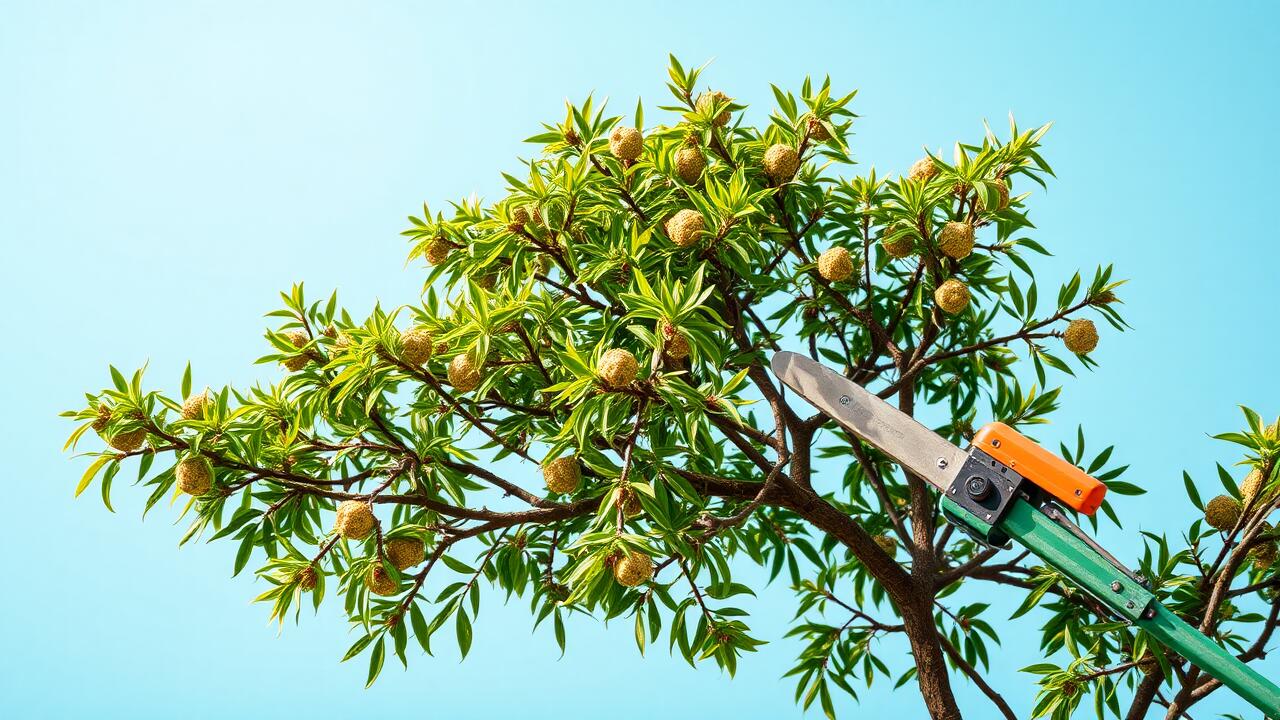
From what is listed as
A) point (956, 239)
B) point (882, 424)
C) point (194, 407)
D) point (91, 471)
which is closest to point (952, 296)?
point (956, 239)

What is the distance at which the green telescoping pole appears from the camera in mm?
2510

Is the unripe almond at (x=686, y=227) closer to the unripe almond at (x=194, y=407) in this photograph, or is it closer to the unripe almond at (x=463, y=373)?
the unripe almond at (x=463, y=373)

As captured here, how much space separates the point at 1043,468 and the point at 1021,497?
0.08 metres

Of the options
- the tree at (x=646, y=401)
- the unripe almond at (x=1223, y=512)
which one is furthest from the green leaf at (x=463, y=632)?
the unripe almond at (x=1223, y=512)

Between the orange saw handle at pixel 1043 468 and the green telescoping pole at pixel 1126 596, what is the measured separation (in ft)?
0.23

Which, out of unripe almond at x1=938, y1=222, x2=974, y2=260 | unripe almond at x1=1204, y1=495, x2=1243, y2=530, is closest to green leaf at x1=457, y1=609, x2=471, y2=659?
unripe almond at x1=938, y1=222, x2=974, y2=260

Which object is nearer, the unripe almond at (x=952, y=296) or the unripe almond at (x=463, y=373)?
the unripe almond at (x=463, y=373)

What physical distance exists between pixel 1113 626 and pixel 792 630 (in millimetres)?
1048

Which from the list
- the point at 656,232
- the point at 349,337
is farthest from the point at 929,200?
the point at 349,337

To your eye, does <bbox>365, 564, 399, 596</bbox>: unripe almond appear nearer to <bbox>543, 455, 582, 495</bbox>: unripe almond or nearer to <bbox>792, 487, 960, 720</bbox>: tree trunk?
<bbox>543, 455, 582, 495</bbox>: unripe almond

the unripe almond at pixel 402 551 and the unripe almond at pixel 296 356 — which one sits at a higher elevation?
the unripe almond at pixel 296 356

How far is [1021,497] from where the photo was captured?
8.60ft

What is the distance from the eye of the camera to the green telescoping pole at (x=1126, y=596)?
2510 mm

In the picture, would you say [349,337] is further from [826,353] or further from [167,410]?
[826,353]
